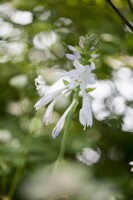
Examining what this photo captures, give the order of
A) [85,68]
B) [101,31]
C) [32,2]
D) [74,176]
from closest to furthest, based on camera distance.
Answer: [85,68] → [74,176] → [101,31] → [32,2]

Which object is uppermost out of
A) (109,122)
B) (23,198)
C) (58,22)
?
(58,22)

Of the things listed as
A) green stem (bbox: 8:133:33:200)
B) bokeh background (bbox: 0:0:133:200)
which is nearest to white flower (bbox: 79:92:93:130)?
bokeh background (bbox: 0:0:133:200)

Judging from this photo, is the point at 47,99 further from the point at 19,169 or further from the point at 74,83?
the point at 19,169

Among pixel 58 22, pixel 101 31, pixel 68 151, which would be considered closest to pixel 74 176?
pixel 68 151

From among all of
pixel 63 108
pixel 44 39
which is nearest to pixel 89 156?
pixel 63 108

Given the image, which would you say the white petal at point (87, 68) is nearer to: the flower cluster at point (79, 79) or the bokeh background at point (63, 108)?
the flower cluster at point (79, 79)

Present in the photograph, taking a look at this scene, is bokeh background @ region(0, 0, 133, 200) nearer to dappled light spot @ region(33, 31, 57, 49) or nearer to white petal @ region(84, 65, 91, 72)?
dappled light spot @ region(33, 31, 57, 49)

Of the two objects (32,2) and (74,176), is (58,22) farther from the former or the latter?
(74,176)

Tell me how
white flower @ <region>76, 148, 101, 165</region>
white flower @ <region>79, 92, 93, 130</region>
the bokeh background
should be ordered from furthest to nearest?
white flower @ <region>76, 148, 101, 165</region> < the bokeh background < white flower @ <region>79, 92, 93, 130</region>

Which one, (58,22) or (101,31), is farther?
(58,22)
